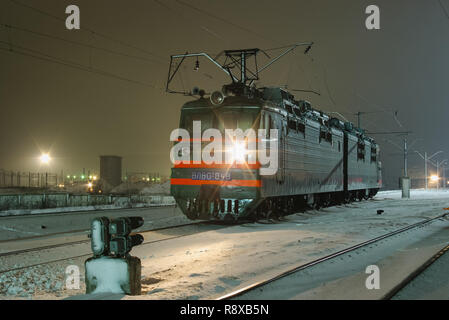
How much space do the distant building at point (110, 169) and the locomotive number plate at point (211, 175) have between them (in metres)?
49.3

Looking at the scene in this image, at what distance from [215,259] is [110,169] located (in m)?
55.2

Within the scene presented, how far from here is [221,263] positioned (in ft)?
27.2

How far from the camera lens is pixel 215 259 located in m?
8.66

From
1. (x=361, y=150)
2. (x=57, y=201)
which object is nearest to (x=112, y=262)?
(x=57, y=201)

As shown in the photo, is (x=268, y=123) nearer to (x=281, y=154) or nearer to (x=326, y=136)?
(x=281, y=154)

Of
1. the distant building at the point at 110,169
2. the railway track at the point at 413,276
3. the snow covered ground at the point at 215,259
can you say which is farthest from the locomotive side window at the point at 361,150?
the distant building at the point at 110,169

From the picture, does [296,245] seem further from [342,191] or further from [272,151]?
[342,191]

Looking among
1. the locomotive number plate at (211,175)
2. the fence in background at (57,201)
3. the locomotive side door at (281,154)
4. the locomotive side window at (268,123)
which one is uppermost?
the locomotive side window at (268,123)

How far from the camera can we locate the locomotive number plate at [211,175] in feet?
44.9

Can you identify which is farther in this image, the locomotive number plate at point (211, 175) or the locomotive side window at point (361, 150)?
the locomotive side window at point (361, 150)

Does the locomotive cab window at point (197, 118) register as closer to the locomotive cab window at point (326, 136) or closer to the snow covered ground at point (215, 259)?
the snow covered ground at point (215, 259)

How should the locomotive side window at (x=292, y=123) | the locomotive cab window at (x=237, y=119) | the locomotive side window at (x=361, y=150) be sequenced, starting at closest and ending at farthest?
the locomotive cab window at (x=237, y=119) < the locomotive side window at (x=292, y=123) < the locomotive side window at (x=361, y=150)
